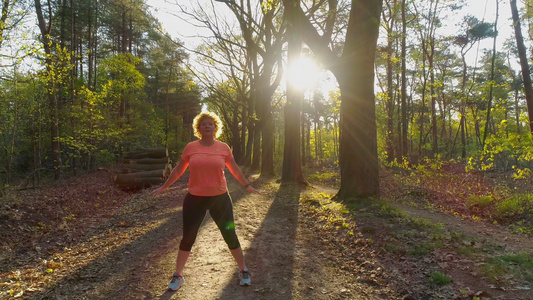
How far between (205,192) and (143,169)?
1285 cm

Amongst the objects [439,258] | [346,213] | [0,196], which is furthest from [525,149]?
[0,196]

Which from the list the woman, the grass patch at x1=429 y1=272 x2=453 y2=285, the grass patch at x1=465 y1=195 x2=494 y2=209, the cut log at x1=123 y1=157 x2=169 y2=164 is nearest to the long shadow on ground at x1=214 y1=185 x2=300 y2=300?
the woman

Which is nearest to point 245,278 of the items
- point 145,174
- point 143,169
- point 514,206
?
point 514,206

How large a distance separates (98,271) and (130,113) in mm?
19667

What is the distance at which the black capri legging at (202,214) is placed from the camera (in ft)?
11.9

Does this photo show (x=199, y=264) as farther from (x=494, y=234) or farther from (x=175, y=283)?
(x=494, y=234)

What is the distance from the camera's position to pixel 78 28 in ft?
75.5

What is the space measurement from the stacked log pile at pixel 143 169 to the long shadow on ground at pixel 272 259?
784cm

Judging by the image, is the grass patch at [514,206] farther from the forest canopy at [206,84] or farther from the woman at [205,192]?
the woman at [205,192]

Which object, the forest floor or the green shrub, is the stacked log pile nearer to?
the forest floor

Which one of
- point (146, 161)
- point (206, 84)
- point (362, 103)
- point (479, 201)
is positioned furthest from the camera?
point (206, 84)

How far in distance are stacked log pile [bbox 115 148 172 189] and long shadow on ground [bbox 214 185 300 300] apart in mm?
7838

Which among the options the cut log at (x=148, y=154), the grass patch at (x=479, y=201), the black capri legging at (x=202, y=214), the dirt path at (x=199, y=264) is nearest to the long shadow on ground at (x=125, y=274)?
the dirt path at (x=199, y=264)

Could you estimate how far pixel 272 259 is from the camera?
4.88 meters
